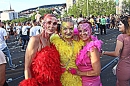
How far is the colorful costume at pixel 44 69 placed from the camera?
8.20 feet

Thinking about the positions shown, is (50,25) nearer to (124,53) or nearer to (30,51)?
(30,51)

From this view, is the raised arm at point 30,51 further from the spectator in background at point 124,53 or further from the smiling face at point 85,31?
the spectator in background at point 124,53

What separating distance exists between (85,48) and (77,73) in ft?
0.95

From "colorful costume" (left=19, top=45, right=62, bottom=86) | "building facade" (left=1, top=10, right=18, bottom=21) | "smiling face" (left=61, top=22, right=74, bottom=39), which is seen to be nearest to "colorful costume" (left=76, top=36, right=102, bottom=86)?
"smiling face" (left=61, top=22, right=74, bottom=39)

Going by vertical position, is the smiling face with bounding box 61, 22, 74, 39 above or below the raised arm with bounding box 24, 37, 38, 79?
above

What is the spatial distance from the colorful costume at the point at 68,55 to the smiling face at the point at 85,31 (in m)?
0.08

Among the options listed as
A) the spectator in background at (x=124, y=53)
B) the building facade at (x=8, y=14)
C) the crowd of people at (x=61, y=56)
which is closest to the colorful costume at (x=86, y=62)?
the crowd of people at (x=61, y=56)

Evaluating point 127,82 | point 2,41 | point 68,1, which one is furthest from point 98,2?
point 68,1

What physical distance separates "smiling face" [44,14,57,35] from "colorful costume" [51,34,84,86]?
8.0 inches

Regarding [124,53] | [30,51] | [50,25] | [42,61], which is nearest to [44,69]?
[42,61]

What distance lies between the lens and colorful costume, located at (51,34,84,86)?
2.80m

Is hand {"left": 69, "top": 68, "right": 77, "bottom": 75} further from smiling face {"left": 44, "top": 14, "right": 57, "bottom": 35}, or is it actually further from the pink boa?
smiling face {"left": 44, "top": 14, "right": 57, "bottom": 35}

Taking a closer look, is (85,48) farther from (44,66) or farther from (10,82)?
(10,82)

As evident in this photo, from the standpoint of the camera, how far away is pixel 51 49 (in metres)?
2.62
